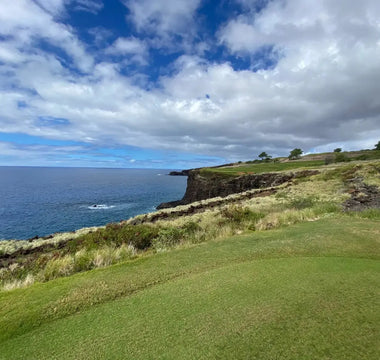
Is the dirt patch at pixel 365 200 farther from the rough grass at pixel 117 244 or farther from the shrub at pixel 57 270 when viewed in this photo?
the shrub at pixel 57 270

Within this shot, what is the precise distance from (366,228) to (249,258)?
20.1 ft

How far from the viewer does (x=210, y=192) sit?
5662cm

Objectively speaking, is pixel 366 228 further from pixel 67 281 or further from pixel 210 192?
pixel 210 192

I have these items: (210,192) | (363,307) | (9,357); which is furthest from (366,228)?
(210,192)

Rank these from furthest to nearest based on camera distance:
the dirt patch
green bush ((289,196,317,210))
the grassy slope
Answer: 1. green bush ((289,196,317,210))
2. the dirt patch
3. the grassy slope

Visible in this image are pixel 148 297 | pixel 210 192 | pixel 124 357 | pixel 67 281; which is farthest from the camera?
pixel 210 192

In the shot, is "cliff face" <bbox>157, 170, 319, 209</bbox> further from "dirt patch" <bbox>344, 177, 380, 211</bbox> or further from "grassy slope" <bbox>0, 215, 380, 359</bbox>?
"grassy slope" <bbox>0, 215, 380, 359</bbox>

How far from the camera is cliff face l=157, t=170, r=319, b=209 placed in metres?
44.5

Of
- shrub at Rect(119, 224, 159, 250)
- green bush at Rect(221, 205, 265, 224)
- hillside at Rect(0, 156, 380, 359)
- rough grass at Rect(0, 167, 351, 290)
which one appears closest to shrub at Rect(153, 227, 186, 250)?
rough grass at Rect(0, 167, 351, 290)

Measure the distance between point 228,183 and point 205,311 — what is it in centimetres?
4949

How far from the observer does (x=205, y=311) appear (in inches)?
158

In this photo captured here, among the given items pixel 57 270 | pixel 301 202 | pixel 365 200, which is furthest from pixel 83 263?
pixel 365 200

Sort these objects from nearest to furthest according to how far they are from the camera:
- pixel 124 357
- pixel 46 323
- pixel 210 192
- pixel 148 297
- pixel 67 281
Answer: pixel 124 357 < pixel 46 323 < pixel 148 297 < pixel 67 281 < pixel 210 192

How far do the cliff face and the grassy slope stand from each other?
39.1 meters
